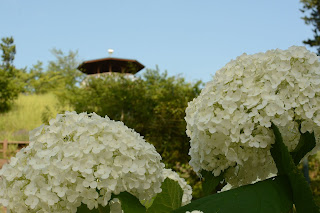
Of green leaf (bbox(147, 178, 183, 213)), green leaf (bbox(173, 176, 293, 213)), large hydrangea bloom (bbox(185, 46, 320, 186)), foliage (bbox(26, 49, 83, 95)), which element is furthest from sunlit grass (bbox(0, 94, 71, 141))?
green leaf (bbox(173, 176, 293, 213))

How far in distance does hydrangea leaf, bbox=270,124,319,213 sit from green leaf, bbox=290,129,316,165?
8 cm

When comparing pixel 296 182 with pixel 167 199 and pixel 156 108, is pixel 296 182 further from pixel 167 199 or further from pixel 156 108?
pixel 156 108

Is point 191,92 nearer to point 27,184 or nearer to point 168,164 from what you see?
point 168,164

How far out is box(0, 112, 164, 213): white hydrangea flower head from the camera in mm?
1037

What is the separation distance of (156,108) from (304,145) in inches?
231

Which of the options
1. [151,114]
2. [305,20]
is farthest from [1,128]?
[305,20]

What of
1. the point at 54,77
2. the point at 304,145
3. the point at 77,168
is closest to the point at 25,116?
the point at 54,77

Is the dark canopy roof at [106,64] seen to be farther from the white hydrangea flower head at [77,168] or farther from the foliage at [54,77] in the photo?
the white hydrangea flower head at [77,168]

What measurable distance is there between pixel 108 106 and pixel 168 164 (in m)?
1.79

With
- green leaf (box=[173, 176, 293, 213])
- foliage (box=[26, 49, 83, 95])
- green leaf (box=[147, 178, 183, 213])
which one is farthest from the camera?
foliage (box=[26, 49, 83, 95])

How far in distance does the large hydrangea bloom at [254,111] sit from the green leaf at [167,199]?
14cm

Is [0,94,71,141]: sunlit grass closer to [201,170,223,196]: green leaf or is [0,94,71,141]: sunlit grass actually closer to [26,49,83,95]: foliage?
[26,49,83,95]: foliage

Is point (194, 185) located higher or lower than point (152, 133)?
lower

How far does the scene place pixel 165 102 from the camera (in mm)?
7129
